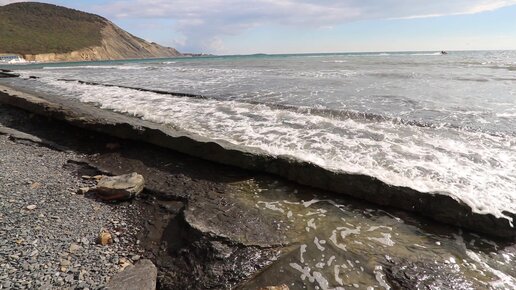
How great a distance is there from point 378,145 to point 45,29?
12842 cm

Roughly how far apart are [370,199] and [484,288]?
6.45ft

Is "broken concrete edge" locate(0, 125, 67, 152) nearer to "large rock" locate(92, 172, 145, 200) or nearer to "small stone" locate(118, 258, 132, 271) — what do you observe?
"large rock" locate(92, 172, 145, 200)

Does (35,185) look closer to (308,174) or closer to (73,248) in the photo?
A: (73,248)

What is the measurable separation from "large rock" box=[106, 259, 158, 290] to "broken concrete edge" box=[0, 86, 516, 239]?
9.67 feet

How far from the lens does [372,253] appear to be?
3941 mm

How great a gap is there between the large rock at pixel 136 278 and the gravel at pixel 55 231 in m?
0.14

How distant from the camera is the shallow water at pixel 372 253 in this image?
11.6 ft

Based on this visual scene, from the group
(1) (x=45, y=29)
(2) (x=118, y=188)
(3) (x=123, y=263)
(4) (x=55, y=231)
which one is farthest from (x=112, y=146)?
(1) (x=45, y=29)

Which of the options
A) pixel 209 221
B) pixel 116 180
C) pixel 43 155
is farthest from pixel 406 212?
pixel 43 155

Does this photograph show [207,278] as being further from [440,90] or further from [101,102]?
[440,90]

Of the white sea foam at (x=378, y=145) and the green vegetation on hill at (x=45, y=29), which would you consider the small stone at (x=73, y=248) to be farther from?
the green vegetation on hill at (x=45, y=29)

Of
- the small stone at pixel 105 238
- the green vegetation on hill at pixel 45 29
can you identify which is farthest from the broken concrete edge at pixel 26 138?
the green vegetation on hill at pixel 45 29

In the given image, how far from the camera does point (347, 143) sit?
757cm

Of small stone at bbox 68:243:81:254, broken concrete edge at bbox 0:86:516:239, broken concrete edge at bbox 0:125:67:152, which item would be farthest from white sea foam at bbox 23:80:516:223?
small stone at bbox 68:243:81:254
